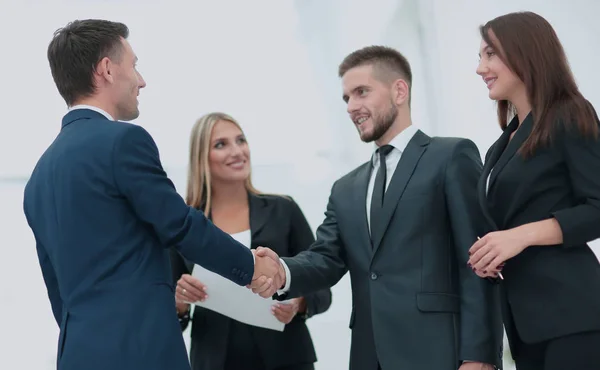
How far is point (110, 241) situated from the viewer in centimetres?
188

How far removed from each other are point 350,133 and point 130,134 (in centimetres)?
242

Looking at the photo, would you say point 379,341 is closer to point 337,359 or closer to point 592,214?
point 592,214

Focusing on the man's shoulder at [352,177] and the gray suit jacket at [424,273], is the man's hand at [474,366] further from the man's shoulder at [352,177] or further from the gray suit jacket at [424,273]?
the man's shoulder at [352,177]

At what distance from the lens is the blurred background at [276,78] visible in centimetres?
405

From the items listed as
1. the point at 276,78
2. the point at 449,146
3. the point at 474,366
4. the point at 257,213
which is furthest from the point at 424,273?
the point at 276,78

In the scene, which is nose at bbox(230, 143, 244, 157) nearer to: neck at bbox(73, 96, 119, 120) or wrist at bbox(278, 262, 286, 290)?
wrist at bbox(278, 262, 286, 290)

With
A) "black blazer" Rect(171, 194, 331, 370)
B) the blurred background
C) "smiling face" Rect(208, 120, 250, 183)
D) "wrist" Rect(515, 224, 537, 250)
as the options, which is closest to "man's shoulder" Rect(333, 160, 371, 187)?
"black blazer" Rect(171, 194, 331, 370)

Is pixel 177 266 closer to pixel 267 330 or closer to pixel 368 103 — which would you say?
pixel 267 330

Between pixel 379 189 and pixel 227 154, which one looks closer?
pixel 379 189

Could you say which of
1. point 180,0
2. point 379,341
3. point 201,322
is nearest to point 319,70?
point 180,0

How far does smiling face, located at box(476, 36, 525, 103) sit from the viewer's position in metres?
2.09

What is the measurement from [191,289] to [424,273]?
83cm

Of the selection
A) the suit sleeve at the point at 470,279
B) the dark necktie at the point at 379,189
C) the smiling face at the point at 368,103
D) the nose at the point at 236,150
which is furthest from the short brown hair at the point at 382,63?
the nose at the point at 236,150

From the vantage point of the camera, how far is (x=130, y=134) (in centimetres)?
193
